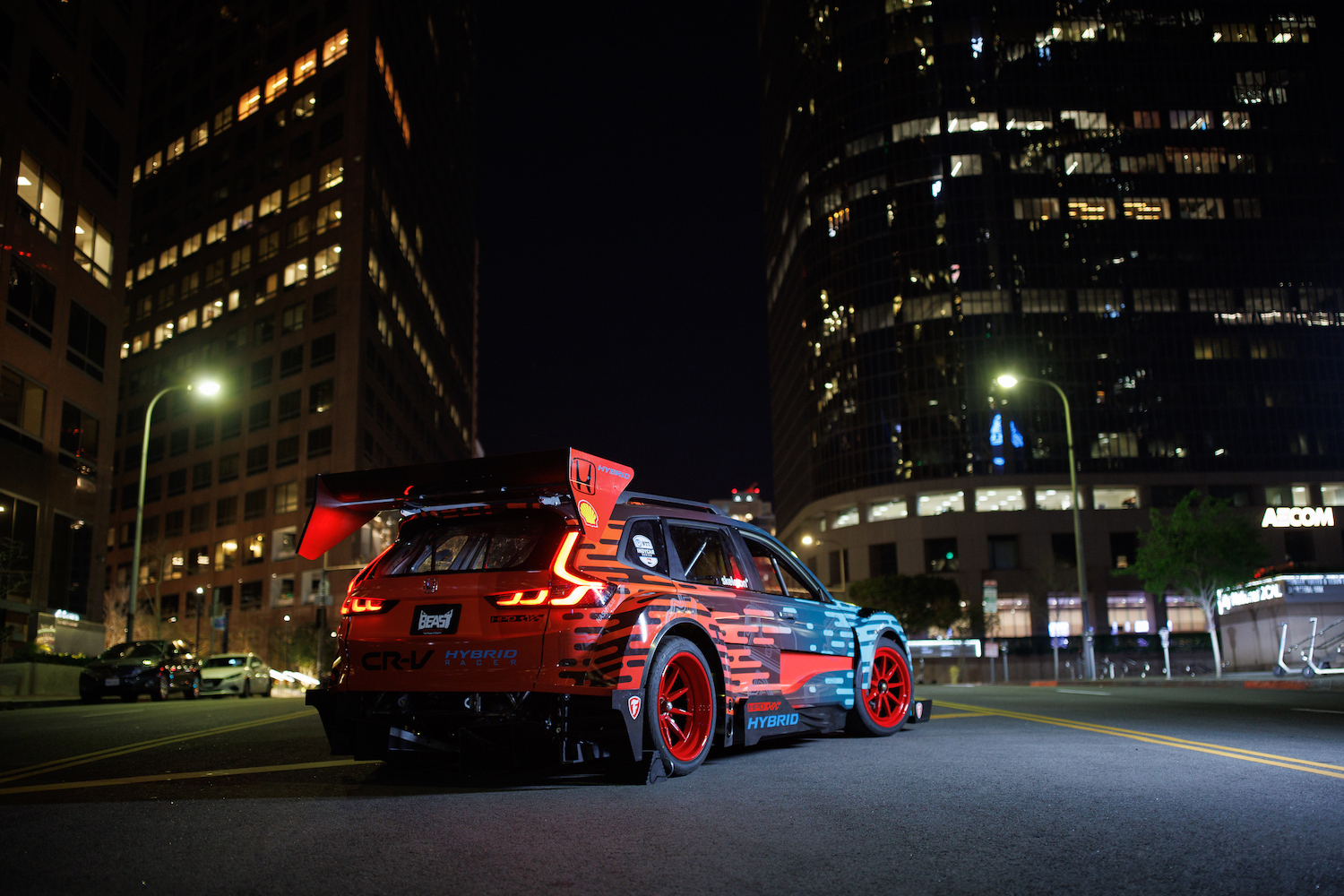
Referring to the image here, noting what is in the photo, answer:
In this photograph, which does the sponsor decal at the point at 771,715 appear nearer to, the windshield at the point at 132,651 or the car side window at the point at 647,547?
the car side window at the point at 647,547

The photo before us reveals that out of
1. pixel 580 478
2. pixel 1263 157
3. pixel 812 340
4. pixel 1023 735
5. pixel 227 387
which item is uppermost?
pixel 1263 157

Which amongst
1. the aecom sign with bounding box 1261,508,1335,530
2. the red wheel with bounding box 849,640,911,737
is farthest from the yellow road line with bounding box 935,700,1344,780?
the aecom sign with bounding box 1261,508,1335,530

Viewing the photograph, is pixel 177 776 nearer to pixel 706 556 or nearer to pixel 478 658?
pixel 478 658

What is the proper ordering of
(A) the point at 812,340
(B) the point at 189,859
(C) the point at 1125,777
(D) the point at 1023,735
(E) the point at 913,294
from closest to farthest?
(B) the point at 189,859 → (C) the point at 1125,777 → (D) the point at 1023,735 → (E) the point at 913,294 → (A) the point at 812,340

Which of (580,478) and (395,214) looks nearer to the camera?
(580,478)

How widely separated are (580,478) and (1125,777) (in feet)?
12.2

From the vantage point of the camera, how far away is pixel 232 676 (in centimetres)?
2808

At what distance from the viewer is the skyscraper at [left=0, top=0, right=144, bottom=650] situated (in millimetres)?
28188

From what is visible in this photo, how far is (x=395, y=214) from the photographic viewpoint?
79875 mm

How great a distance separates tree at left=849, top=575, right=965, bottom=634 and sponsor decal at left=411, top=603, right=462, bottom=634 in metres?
75.0

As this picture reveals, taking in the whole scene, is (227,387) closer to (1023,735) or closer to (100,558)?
(100,558)

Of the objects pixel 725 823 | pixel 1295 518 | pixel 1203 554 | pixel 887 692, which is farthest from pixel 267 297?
pixel 1295 518

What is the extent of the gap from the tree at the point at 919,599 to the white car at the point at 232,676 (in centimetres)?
5667

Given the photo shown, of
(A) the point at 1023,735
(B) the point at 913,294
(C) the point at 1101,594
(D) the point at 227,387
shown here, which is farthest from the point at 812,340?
(A) the point at 1023,735
